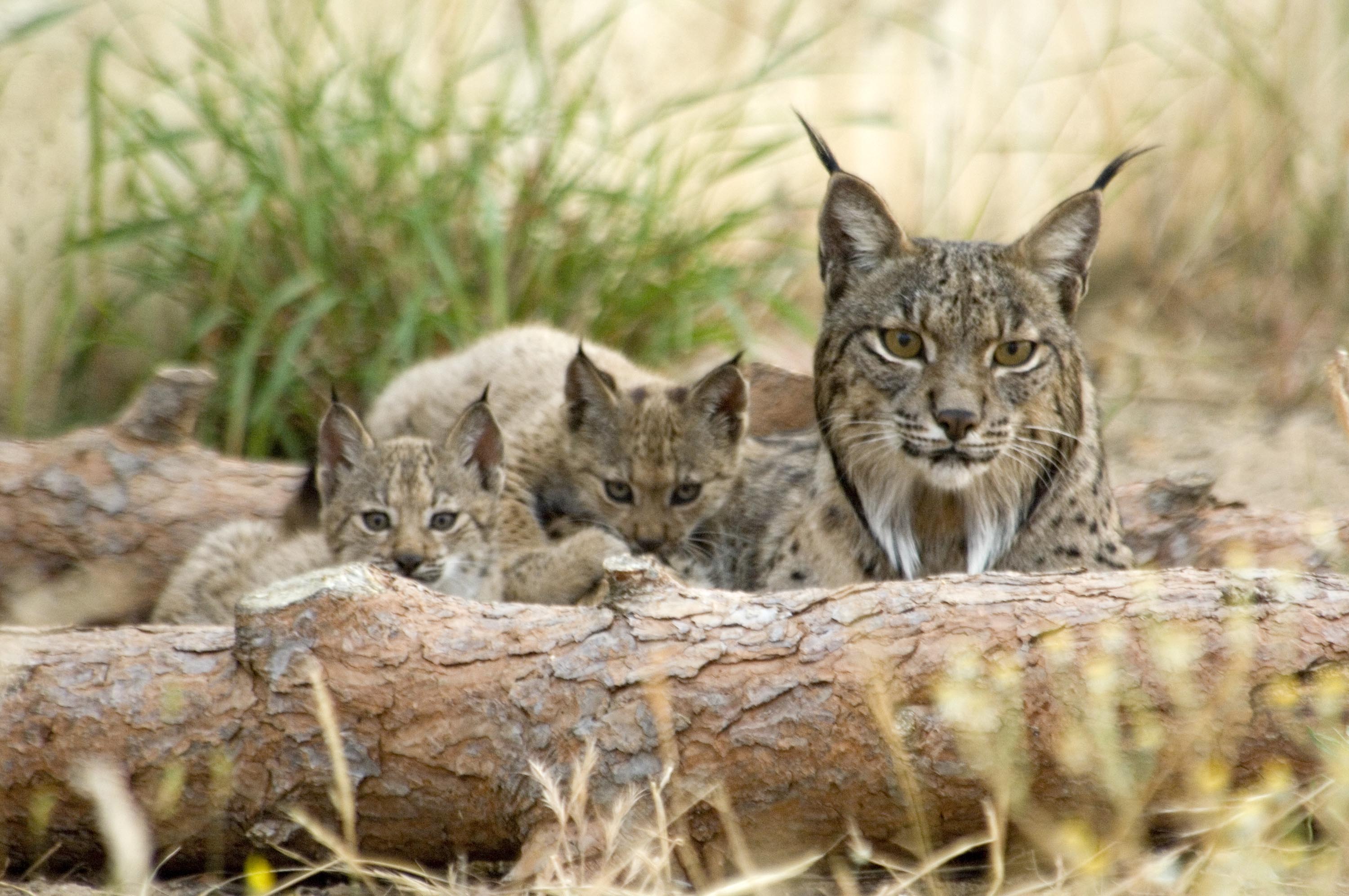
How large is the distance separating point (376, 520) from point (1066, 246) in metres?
2.19

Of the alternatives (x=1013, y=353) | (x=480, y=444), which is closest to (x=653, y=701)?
(x=1013, y=353)

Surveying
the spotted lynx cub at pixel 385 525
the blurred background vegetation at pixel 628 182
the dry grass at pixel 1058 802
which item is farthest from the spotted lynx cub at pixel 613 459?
the dry grass at pixel 1058 802

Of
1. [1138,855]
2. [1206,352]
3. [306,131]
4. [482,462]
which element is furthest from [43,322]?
[1206,352]

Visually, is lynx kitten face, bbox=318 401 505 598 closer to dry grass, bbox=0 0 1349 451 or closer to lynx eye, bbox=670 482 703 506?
lynx eye, bbox=670 482 703 506

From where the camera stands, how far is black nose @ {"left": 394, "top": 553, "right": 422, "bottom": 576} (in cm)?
454

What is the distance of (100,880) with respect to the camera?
3.23 metres

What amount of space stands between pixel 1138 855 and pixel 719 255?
181 inches

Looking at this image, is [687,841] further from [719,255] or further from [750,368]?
[719,255]

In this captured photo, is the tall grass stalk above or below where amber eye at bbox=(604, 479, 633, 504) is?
above

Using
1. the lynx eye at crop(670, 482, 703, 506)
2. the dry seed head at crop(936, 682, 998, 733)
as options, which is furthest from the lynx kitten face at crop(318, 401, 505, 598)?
the dry seed head at crop(936, 682, 998, 733)

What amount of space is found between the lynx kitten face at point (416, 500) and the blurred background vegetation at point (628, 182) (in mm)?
1204

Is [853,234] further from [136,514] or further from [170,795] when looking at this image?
[136,514]

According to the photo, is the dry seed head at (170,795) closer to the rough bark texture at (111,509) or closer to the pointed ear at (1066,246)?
the rough bark texture at (111,509)

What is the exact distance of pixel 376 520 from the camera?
4660 millimetres
